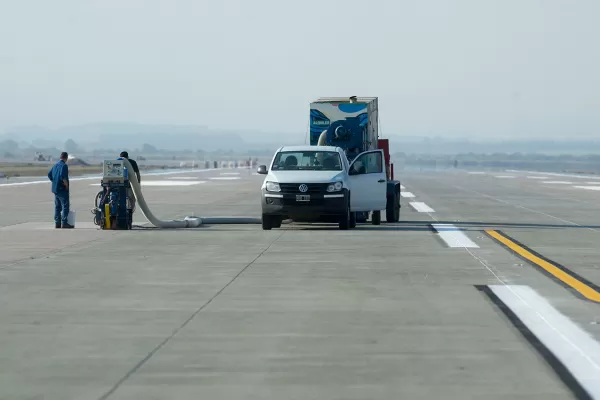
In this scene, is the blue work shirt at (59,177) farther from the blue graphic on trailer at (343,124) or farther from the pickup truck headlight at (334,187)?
the blue graphic on trailer at (343,124)

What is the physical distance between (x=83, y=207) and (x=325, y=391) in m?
30.1

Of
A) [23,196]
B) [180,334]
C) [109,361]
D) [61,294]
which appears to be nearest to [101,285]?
[61,294]

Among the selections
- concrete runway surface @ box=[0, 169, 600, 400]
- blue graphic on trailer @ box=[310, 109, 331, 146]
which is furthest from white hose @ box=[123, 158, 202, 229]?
blue graphic on trailer @ box=[310, 109, 331, 146]

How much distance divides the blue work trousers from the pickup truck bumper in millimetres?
4860

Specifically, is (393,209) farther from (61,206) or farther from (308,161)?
(61,206)

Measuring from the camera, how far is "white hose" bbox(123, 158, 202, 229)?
25.8 m

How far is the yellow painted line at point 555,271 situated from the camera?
13.9m

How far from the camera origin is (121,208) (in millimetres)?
25719

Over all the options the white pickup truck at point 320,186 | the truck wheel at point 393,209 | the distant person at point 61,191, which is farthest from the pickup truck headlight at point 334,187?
the distant person at point 61,191

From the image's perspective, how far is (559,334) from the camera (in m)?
10.7

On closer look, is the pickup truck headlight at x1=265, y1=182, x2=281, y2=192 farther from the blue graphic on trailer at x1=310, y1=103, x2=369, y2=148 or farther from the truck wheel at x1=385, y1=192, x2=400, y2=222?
the blue graphic on trailer at x1=310, y1=103, x2=369, y2=148

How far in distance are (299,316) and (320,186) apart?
13340mm

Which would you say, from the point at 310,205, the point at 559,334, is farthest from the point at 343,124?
the point at 559,334

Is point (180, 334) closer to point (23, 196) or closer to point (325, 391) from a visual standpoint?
point (325, 391)
